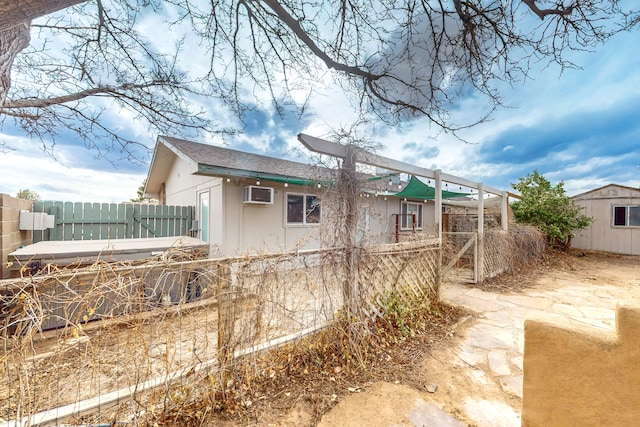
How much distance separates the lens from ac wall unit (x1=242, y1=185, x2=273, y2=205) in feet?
22.2

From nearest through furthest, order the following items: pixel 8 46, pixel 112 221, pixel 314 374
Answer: pixel 8 46 → pixel 314 374 → pixel 112 221

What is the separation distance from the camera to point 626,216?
35.0 feet

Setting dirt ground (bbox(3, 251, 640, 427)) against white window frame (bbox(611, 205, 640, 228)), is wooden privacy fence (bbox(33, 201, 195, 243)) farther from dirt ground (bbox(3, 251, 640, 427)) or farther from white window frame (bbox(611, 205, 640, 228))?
white window frame (bbox(611, 205, 640, 228))

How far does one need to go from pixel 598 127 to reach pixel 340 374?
40.4 ft

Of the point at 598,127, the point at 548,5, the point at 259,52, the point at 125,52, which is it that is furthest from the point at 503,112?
the point at 598,127

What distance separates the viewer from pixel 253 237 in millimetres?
7297

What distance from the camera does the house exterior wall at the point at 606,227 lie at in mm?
10555

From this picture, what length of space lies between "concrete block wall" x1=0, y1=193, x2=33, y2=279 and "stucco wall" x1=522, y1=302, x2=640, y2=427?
21.9 ft

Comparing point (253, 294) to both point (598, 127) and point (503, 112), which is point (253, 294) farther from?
point (598, 127)

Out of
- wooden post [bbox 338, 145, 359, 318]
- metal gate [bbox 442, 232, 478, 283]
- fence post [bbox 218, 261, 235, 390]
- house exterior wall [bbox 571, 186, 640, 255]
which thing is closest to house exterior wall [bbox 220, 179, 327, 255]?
wooden post [bbox 338, 145, 359, 318]

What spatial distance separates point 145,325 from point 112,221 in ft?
22.9

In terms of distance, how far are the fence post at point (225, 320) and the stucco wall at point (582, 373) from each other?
7.59 feet

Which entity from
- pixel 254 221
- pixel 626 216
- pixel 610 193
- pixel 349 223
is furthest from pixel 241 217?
pixel 626 216

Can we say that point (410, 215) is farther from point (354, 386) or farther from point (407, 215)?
point (354, 386)
